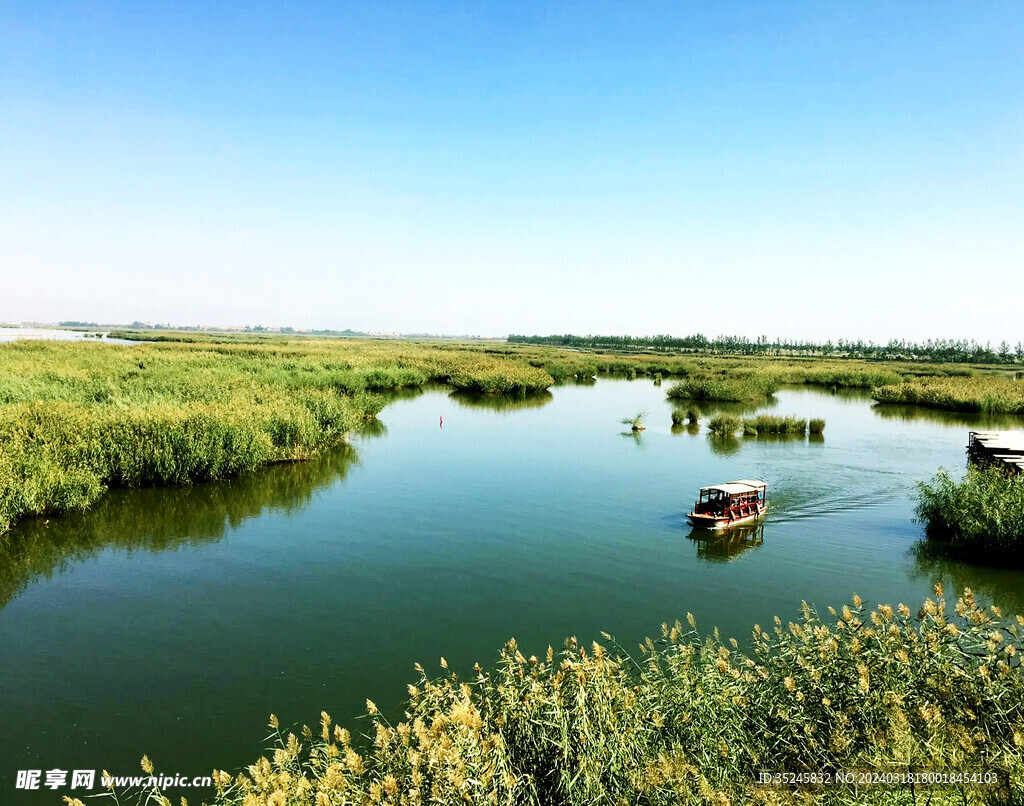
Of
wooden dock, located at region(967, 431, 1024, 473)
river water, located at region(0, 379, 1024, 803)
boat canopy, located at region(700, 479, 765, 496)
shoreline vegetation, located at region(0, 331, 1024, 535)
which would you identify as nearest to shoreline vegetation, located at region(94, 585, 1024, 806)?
river water, located at region(0, 379, 1024, 803)

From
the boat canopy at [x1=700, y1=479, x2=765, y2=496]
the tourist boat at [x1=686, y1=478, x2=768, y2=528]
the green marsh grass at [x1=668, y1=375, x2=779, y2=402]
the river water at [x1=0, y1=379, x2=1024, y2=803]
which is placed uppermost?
the green marsh grass at [x1=668, y1=375, x2=779, y2=402]

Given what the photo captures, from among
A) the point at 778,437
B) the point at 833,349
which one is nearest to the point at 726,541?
A: the point at 778,437

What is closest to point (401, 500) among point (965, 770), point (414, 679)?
point (414, 679)

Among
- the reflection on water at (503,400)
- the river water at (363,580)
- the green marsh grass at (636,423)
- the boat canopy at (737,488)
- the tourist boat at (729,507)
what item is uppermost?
the reflection on water at (503,400)

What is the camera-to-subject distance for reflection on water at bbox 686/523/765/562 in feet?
50.8

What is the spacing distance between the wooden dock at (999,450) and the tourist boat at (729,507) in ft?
26.1

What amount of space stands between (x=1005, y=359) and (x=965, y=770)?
131934 mm

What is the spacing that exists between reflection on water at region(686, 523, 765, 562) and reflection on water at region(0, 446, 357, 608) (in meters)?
12.2

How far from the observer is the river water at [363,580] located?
8750 mm

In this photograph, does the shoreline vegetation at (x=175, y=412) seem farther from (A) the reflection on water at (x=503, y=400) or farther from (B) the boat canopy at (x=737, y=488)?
(B) the boat canopy at (x=737, y=488)

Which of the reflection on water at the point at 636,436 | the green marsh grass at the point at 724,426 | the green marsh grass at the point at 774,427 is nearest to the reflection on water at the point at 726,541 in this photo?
the reflection on water at the point at 636,436

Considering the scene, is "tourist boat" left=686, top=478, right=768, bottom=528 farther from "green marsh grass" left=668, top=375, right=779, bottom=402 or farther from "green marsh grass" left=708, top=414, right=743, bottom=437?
"green marsh grass" left=668, top=375, right=779, bottom=402

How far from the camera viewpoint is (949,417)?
4188 centimetres

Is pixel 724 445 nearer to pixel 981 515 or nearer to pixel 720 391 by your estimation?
pixel 981 515
